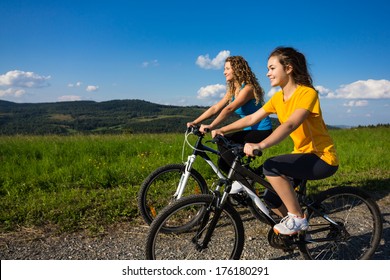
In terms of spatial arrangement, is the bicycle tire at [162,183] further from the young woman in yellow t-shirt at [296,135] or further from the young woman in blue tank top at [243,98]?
the young woman in yellow t-shirt at [296,135]

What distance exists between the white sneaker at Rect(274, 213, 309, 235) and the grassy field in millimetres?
2360

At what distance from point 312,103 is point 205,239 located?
159 centimetres

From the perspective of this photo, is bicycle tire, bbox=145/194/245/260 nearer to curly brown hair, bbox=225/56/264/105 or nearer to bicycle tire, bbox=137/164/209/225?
bicycle tire, bbox=137/164/209/225

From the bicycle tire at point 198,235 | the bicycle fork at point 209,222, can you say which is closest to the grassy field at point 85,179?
the bicycle tire at point 198,235

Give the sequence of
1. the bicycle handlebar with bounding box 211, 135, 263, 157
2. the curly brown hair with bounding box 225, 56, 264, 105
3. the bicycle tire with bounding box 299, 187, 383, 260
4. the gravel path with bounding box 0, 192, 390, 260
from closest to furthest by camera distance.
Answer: the bicycle handlebar with bounding box 211, 135, 263, 157
the bicycle tire with bounding box 299, 187, 383, 260
the gravel path with bounding box 0, 192, 390, 260
the curly brown hair with bounding box 225, 56, 264, 105

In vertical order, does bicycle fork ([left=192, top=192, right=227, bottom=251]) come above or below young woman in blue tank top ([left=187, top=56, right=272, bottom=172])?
below

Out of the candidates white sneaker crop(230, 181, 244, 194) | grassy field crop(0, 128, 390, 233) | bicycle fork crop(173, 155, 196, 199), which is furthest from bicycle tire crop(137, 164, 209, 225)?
white sneaker crop(230, 181, 244, 194)

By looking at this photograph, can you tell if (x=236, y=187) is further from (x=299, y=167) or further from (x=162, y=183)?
(x=162, y=183)

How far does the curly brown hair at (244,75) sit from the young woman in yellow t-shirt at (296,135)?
1.48 metres

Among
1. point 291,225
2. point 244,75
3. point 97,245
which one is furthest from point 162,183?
point 291,225

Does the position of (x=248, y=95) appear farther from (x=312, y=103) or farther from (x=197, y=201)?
(x=197, y=201)

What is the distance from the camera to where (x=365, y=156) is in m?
9.90

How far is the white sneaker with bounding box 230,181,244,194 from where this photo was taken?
128 inches

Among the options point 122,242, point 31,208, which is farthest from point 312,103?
point 31,208
